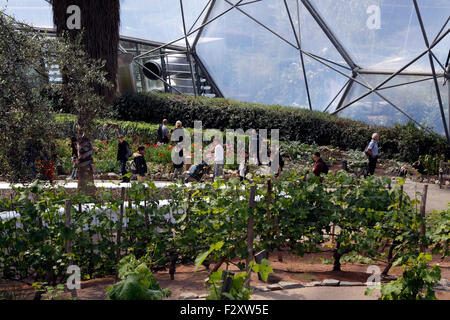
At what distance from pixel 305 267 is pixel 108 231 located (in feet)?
9.28

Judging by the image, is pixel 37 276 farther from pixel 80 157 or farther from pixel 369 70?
pixel 369 70

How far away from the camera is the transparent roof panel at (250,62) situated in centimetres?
1683

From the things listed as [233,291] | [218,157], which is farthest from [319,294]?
[218,157]

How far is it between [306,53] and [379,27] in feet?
9.02

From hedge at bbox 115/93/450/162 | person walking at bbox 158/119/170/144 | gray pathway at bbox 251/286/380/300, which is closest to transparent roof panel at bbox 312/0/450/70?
hedge at bbox 115/93/450/162

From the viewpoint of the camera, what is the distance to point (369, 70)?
1530 centimetres

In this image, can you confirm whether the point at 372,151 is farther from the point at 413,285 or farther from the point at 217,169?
the point at 413,285

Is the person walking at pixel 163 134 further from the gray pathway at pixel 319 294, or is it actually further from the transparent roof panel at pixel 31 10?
the transparent roof panel at pixel 31 10

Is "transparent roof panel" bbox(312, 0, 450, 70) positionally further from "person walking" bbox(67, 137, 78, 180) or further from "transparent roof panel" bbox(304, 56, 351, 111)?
"person walking" bbox(67, 137, 78, 180)

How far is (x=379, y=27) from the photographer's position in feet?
46.9

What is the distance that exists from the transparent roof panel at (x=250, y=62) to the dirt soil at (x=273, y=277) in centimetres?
1058

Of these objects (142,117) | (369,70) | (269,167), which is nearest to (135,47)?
(142,117)

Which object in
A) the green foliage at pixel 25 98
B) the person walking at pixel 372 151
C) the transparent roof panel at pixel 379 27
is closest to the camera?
the green foliage at pixel 25 98

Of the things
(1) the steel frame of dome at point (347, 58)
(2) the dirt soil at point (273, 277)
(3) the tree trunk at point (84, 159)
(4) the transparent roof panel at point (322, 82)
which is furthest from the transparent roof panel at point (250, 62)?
(2) the dirt soil at point (273, 277)
